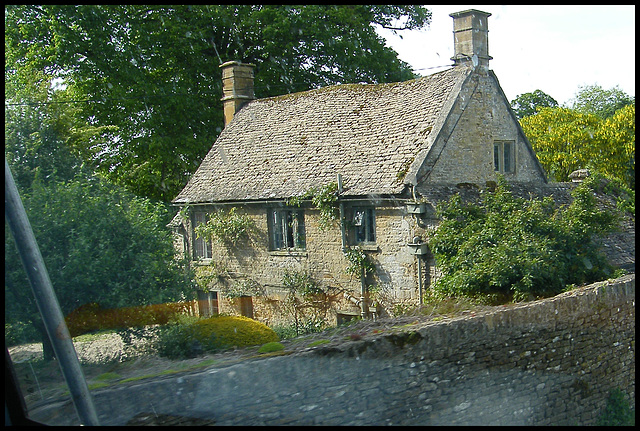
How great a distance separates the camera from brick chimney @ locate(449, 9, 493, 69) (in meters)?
17.1

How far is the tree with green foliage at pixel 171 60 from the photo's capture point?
20.9 m

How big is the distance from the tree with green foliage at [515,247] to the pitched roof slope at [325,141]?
2.00 m

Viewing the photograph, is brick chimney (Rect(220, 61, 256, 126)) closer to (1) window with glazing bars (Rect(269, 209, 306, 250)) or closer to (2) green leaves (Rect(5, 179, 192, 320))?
(1) window with glazing bars (Rect(269, 209, 306, 250))

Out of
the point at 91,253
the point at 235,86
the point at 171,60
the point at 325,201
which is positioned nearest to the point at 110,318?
the point at 91,253

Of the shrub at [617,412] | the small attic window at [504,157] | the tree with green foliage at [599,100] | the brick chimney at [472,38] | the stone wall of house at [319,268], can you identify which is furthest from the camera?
the tree with green foliage at [599,100]

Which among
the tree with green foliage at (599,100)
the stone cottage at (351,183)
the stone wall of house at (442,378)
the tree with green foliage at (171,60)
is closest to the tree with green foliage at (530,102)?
the tree with green foliage at (599,100)

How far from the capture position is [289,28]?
77.4 feet

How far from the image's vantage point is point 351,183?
53.5ft

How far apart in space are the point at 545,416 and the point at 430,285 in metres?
4.85

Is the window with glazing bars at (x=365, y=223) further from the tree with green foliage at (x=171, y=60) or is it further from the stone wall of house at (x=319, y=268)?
the tree with green foliage at (x=171, y=60)

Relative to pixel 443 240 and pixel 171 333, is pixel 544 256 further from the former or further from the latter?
pixel 171 333

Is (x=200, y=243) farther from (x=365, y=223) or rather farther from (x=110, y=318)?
(x=110, y=318)

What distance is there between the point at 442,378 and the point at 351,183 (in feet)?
26.3

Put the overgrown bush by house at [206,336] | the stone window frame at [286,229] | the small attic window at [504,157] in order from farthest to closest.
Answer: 1. the small attic window at [504,157]
2. the stone window frame at [286,229]
3. the overgrown bush by house at [206,336]
